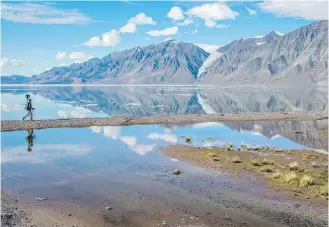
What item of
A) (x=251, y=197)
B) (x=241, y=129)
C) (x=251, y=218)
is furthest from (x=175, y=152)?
(x=241, y=129)

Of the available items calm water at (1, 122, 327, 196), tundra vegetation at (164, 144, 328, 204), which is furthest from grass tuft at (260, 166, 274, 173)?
calm water at (1, 122, 327, 196)

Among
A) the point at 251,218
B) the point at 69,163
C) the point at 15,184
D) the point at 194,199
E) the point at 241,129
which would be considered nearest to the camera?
the point at 251,218

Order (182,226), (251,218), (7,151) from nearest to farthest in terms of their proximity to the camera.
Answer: (182,226)
(251,218)
(7,151)

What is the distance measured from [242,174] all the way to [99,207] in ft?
34.3

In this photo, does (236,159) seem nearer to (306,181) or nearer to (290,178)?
(290,178)

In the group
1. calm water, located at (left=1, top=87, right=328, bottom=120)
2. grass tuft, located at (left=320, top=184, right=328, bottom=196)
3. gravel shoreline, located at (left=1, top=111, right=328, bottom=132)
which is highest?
grass tuft, located at (left=320, top=184, right=328, bottom=196)

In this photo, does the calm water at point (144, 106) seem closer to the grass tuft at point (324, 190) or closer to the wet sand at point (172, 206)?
the wet sand at point (172, 206)

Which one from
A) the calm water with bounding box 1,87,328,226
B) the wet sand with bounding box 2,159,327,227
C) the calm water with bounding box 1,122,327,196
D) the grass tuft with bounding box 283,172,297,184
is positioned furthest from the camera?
the calm water with bounding box 1,122,327,196

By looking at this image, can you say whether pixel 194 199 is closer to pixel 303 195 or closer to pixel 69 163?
pixel 303 195

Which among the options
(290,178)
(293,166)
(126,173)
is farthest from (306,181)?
(126,173)

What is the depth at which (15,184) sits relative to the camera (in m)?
21.8

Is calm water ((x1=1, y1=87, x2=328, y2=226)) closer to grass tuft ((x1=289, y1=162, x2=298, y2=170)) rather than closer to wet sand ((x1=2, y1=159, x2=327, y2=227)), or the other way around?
wet sand ((x1=2, y1=159, x2=327, y2=227))

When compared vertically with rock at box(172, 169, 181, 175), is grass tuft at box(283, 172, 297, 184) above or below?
above

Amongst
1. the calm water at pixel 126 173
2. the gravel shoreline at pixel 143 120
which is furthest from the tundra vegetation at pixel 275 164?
the gravel shoreline at pixel 143 120
